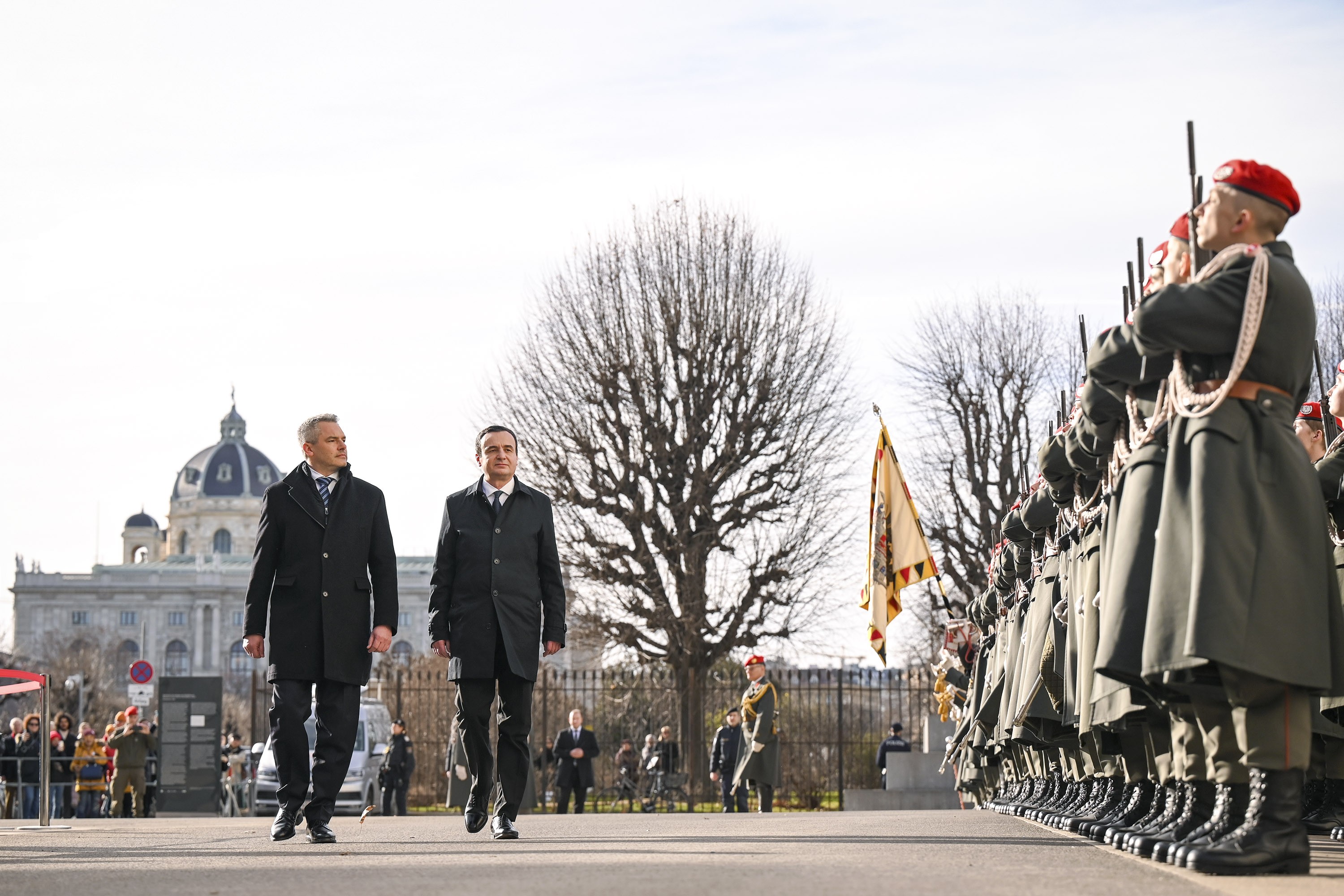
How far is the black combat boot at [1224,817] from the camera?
16.8ft

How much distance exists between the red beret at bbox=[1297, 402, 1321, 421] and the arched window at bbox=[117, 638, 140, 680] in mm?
108062

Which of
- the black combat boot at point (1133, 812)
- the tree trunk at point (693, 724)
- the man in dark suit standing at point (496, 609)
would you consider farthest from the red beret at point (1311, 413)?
the tree trunk at point (693, 724)

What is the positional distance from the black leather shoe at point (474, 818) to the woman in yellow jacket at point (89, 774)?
18.0 meters

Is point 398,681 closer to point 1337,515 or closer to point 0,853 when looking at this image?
point 0,853

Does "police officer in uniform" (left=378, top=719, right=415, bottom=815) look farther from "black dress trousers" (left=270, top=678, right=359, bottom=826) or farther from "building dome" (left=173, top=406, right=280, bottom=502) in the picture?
"building dome" (left=173, top=406, right=280, bottom=502)

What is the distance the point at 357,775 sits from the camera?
28094mm

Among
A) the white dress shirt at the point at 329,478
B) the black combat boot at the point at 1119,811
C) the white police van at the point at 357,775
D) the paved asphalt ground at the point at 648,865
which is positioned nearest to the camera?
the paved asphalt ground at the point at 648,865

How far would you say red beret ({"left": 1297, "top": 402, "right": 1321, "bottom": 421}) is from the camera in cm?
857

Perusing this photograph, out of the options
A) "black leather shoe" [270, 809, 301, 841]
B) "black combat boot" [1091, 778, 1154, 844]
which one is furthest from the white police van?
"black combat boot" [1091, 778, 1154, 844]

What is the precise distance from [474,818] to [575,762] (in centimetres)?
1707

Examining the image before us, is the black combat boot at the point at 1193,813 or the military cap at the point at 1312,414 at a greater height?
the military cap at the point at 1312,414

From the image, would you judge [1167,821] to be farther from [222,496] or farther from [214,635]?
[222,496]

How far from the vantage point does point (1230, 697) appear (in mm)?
4977

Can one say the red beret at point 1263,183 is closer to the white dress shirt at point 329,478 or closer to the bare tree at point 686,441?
the white dress shirt at point 329,478
